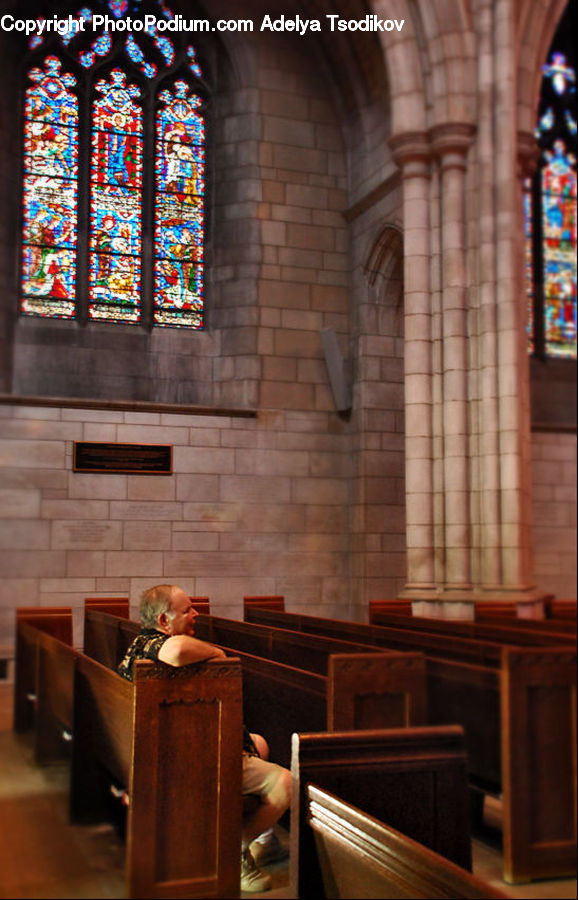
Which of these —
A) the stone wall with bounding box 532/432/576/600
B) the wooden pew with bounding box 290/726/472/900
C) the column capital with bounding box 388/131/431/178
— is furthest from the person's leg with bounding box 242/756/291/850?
the stone wall with bounding box 532/432/576/600

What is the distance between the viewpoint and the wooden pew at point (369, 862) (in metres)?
1.44

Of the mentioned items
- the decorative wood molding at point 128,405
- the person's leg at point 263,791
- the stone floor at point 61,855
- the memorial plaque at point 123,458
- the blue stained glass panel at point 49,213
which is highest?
the blue stained glass panel at point 49,213

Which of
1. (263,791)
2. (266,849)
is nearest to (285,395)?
(266,849)

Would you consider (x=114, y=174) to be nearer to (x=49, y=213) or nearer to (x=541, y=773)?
(x=49, y=213)

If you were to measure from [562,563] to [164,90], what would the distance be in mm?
7174

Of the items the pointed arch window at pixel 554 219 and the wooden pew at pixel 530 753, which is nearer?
the wooden pew at pixel 530 753

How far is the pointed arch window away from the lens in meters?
11.9

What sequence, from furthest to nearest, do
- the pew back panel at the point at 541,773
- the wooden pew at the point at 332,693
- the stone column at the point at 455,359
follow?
the stone column at the point at 455,359 < the wooden pew at the point at 332,693 < the pew back panel at the point at 541,773

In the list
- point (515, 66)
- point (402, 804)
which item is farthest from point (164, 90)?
point (402, 804)

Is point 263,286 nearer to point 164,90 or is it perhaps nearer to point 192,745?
point 164,90

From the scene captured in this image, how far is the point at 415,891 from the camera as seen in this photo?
150cm

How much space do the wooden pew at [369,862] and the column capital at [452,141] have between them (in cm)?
740

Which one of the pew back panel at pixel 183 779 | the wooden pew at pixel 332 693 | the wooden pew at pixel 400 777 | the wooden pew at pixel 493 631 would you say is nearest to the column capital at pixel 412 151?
the wooden pew at pixel 493 631

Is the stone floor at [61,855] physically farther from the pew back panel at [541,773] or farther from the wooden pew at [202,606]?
the wooden pew at [202,606]
